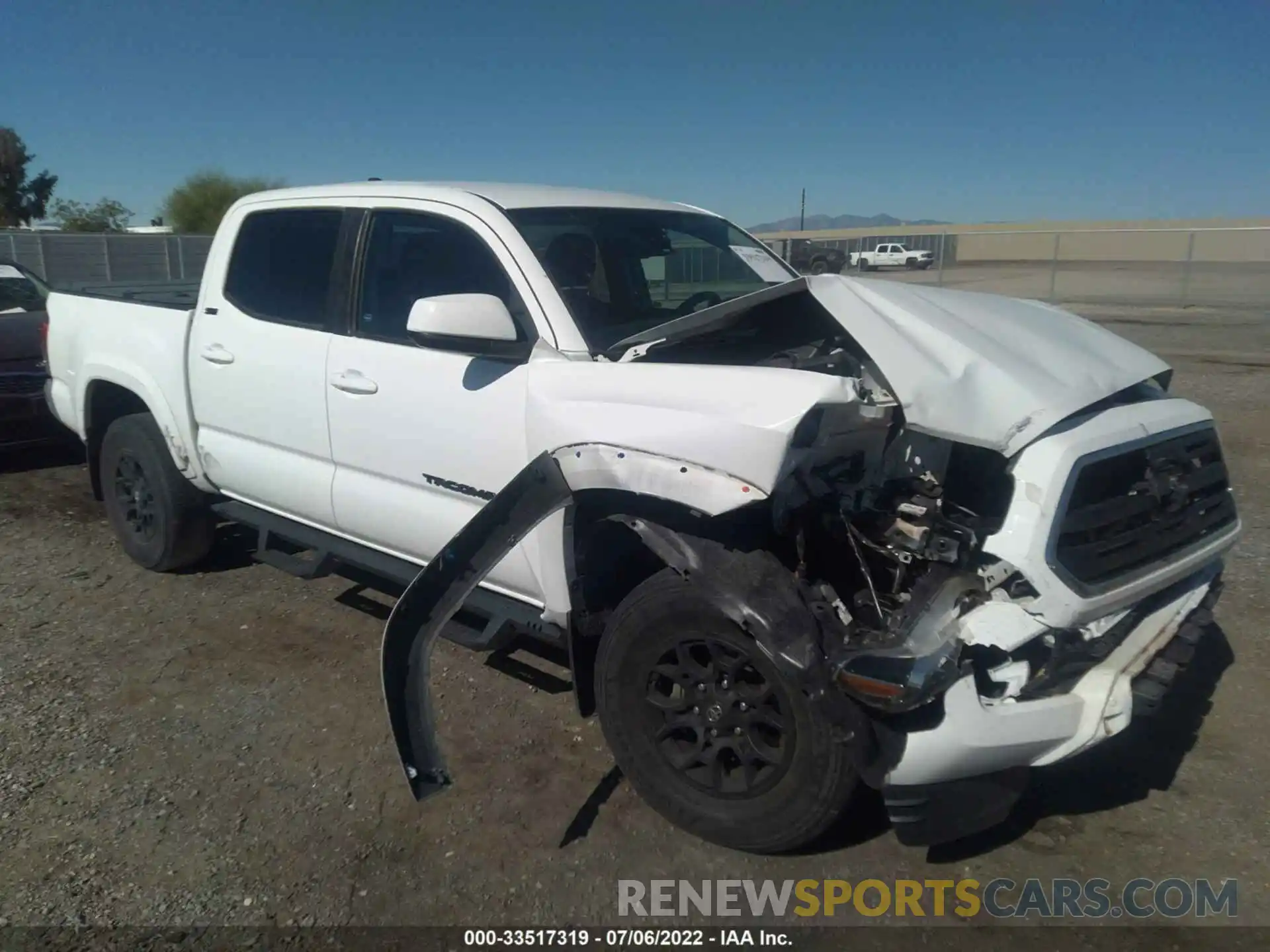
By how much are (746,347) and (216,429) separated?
8.92 ft

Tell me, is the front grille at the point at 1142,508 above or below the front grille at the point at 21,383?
above

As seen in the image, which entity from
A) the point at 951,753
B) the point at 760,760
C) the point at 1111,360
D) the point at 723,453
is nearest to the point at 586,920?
the point at 760,760

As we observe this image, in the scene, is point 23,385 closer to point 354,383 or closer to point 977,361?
point 354,383

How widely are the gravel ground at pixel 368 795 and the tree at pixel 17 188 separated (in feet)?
192

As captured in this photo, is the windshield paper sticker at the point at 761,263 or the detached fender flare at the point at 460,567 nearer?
the detached fender flare at the point at 460,567

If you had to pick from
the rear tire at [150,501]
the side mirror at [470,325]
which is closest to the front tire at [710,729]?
the side mirror at [470,325]

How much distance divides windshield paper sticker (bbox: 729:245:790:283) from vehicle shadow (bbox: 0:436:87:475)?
20.1 ft

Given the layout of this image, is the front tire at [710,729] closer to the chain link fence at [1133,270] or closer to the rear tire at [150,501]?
the rear tire at [150,501]

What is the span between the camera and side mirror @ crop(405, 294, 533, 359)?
321 centimetres

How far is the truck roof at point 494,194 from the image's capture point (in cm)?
392

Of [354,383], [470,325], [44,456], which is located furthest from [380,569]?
[44,456]

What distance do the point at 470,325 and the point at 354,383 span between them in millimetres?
875

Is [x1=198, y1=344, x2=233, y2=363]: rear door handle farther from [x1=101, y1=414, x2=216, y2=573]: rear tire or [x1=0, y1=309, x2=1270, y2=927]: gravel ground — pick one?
[x1=0, y1=309, x2=1270, y2=927]: gravel ground

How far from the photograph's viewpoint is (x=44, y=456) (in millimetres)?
8453
